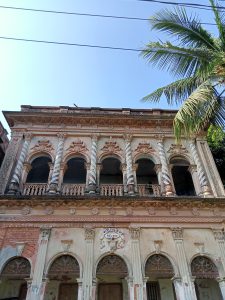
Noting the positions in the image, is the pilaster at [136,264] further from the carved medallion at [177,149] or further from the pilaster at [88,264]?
the carved medallion at [177,149]

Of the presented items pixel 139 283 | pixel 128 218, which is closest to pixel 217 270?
pixel 139 283

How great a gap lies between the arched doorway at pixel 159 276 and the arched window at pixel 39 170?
6.57 m

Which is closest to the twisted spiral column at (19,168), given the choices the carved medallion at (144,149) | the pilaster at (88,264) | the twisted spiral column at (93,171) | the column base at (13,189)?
the column base at (13,189)

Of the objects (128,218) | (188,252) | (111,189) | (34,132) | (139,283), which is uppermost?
(34,132)

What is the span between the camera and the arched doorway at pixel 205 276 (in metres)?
8.86

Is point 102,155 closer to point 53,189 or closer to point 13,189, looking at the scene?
point 53,189

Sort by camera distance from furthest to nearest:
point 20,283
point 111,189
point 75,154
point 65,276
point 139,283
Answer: point 75,154 < point 111,189 < point 20,283 < point 65,276 < point 139,283

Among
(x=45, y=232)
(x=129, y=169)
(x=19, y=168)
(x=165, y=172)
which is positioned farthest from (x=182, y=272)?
(x=19, y=168)

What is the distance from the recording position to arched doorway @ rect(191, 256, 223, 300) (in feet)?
29.1

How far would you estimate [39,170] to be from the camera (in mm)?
13141

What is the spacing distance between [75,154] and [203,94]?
6.46 metres

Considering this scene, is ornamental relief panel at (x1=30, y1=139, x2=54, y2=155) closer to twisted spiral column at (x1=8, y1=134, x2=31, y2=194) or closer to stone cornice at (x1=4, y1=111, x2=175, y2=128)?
twisted spiral column at (x1=8, y1=134, x2=31, y2=194)

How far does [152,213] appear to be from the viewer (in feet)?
32.5

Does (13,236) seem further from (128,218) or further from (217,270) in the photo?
(217,270)
